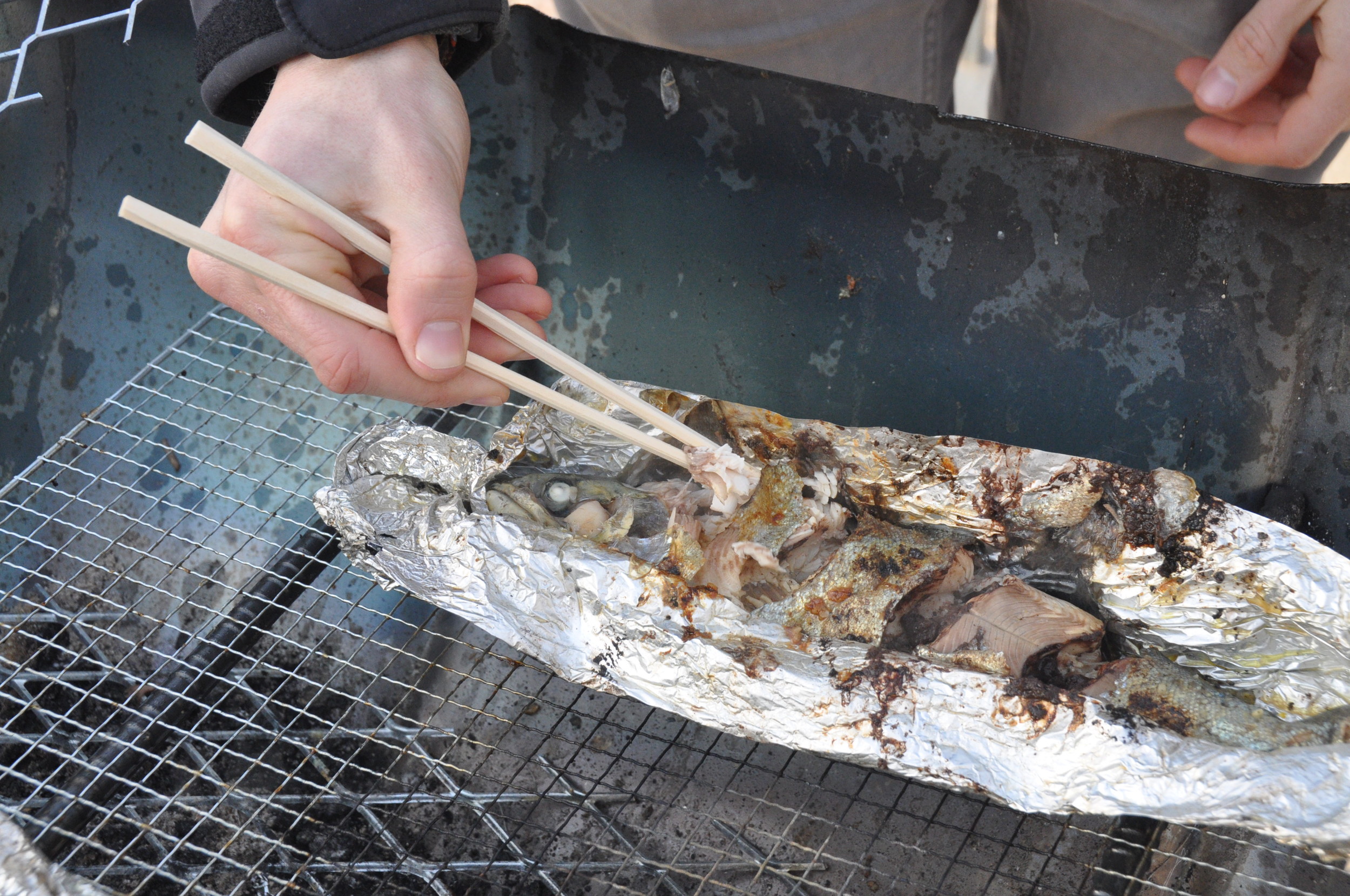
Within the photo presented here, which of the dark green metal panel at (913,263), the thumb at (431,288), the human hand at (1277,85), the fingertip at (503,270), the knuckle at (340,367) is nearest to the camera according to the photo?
the thumb at (431,288)

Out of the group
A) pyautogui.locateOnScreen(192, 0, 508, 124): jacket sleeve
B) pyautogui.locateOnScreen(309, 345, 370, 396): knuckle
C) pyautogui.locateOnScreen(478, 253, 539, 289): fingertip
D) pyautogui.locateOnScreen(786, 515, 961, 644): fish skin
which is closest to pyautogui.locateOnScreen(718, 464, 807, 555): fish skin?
pyautogui.locateOnScreen(786, 515, 961, 644): fish skin

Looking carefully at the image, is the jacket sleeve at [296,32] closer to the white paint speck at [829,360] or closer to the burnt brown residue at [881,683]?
the white paint speck at [829,360]

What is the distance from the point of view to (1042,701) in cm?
146

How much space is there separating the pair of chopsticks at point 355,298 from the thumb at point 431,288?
50mm

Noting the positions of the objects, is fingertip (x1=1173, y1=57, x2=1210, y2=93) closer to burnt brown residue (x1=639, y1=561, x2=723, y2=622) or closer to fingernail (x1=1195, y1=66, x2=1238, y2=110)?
fingernail (x1=1195, y1=66, x2=1238, y2=110)

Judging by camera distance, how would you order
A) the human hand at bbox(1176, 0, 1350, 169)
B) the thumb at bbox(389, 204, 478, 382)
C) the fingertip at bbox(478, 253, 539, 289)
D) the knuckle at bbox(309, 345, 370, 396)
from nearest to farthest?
the thumb at bbox(389, 204, 478, 382) → the knuckle at bbox(309, 345, 370, 396) → the human hand at bbox(1176, 0, 1350, 169) → the fingertip at bbox(478, 253, 539, 289)

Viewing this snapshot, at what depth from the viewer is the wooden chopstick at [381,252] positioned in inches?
48.1

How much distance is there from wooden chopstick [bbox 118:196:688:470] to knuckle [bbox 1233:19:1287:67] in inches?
49.9

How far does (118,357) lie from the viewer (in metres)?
2.32

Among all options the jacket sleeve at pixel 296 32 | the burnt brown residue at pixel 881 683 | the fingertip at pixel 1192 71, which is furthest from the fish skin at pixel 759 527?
the fingertip at pixel 1192 71

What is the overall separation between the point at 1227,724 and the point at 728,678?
0.77 m

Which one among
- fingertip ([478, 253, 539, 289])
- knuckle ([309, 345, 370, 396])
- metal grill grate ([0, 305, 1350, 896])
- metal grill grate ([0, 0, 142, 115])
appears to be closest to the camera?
knuckle ([309, 345, 370, 396])

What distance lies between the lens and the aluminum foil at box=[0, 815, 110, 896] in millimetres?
1261

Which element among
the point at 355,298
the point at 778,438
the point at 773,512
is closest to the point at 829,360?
the point at 778,438
